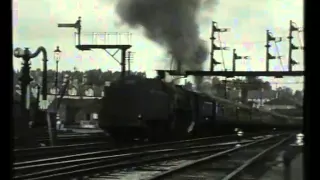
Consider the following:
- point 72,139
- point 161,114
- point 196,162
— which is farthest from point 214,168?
point 161,114

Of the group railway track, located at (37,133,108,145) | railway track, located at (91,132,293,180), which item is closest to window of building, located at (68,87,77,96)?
railway track, located at (91,132,293,180)

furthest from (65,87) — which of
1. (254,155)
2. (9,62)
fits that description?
(9,62)

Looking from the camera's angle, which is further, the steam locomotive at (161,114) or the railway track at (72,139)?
the steam locomotive at (161,114)

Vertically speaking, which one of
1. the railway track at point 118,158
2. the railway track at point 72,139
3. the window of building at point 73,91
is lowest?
the railway track at point 118,158

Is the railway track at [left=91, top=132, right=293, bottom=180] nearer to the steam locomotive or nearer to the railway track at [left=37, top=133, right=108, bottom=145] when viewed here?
the railway track at [left=37, top=133, right=108, bottom=145]

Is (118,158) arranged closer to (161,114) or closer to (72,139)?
(72,139)

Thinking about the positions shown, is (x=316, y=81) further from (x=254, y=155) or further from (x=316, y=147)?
(x=254, y=155)

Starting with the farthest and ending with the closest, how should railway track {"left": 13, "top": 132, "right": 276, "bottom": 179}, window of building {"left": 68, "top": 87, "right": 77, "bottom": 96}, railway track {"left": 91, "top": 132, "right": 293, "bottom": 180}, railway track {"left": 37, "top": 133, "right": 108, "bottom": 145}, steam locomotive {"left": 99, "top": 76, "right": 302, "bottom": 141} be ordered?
steam locomotive {"left": 99, "top": 76, "right": 302, "bottom": 141} < railway track {"left": 37, "top": 133, "right": 108, "bottom": 145} < window of building {"left": 68, "top": 87, "right": 77, "bottom": 96} < railway track {"left": 91, "top": 132, "right": 293, "bottom": 180} < railway track {"left": 13, "top": 132, "right": 276, "bottom": 179}

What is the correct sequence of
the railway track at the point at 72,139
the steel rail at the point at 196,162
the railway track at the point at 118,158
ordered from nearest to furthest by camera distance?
1. the railway track at the point at 118,158
2. the steel rail at the point at 196,162
3. the railway track at the point at 72,139

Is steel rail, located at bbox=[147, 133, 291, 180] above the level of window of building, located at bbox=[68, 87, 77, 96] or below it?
below

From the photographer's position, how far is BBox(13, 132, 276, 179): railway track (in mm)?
7291

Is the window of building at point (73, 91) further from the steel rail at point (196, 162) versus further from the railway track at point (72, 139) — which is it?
the steel rail at point (196, 162)

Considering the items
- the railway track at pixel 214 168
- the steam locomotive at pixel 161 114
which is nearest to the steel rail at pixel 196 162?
the railway track at pixel 214 168

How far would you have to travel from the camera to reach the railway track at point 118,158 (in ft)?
23.9
